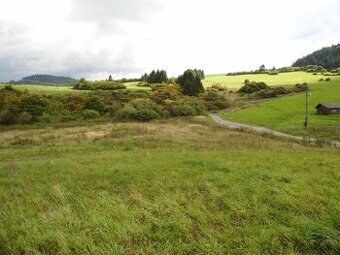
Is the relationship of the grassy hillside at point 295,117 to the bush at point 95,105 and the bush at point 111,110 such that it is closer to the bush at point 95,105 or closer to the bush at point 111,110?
the bush at point 111,110

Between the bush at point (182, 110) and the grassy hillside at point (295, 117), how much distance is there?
8539 millimetres

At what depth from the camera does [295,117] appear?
7925 cm

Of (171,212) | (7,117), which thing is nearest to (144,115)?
(7,117)

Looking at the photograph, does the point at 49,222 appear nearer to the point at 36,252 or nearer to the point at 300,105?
the point at 36,252

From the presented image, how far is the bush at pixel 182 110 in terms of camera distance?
283 ft

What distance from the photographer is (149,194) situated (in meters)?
12.2

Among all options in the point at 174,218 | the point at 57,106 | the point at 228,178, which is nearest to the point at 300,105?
the point at 57,106

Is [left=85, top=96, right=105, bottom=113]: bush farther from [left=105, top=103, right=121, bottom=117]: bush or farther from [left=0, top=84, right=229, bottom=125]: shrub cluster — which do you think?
[left=105, top=103, right=121, bottom=117]: bush

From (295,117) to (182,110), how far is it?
2345cm

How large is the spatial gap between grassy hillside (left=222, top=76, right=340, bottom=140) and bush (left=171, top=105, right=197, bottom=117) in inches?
336

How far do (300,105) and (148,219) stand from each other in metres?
95.5

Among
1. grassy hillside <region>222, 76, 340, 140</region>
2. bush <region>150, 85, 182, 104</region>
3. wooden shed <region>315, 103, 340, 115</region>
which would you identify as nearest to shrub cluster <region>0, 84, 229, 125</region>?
bush <region>150, 85, 182, 104</region>

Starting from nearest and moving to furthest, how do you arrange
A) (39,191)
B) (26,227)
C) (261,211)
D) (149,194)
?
(26,227) → (261,211) → (149,194) → (39,191)

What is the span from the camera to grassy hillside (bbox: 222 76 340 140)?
62.1 metres
